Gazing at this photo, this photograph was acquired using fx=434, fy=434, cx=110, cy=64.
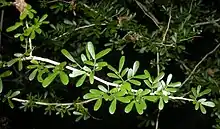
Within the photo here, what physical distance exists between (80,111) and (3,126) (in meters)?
0.40

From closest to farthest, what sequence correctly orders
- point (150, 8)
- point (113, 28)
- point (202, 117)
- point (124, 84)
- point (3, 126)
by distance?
point (124, 84)
point (113, 28)
point (150, 8)
point (3, 126)
point (202, 117)

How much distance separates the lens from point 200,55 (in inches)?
57.2

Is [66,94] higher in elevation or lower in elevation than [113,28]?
lower

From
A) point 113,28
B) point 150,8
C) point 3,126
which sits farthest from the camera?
point 3,126

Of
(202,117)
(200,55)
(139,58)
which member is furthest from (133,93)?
(202,117)

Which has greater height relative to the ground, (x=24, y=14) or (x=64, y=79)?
(x=24, y=14)

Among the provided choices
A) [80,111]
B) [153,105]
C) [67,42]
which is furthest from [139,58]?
[80,111]

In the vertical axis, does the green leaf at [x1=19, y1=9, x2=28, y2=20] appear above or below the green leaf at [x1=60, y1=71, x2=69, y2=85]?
above

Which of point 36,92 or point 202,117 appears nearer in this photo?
point 36,92

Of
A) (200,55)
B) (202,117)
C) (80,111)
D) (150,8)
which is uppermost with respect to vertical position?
(150,8)

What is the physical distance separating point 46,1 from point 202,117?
0.77 meters

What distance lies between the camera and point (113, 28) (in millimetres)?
1045

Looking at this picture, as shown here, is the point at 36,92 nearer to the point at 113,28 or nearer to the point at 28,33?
the point at 113,28

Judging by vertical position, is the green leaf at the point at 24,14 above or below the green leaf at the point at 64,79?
above
